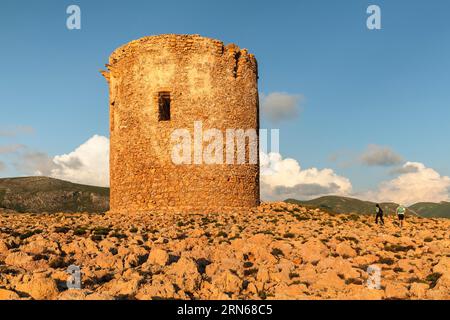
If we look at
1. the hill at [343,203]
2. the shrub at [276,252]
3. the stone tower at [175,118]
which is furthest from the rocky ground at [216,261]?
the hill at [343,203]

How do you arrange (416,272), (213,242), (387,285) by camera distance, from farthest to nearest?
(213,242)
(416,272)
(387,285)

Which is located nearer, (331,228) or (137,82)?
(331,228)

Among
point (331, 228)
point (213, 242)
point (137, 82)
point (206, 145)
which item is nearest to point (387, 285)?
point (213, 242)

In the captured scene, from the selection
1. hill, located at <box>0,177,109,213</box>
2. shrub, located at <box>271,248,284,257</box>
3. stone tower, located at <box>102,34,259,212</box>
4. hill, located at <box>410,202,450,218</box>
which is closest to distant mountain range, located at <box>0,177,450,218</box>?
hill, located at <box>0,177,109,213</box>

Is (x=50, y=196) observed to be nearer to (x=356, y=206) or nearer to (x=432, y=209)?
(x=356, y=206)

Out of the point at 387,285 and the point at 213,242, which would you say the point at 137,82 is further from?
the point at 387,285

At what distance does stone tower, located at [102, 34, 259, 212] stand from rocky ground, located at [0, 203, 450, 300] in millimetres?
2572

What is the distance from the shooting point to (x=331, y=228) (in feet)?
47.3

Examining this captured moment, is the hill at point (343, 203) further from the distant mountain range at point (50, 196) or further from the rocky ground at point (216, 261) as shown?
the rocky ground at point (216, 261)

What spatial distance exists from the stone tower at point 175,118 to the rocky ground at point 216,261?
8.44 feet

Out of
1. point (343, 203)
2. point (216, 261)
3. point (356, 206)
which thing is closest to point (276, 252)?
point (216, 261)

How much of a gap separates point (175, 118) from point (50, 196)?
57971mm

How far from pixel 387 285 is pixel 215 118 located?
35.5 feet

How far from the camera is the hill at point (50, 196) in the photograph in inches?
2581
